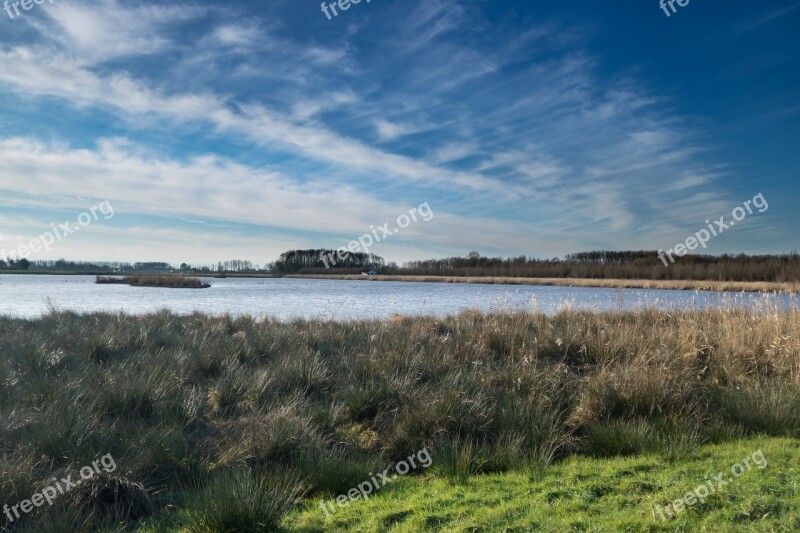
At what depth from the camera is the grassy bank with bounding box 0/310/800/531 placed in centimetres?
492

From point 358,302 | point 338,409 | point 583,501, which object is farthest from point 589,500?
point 358,302

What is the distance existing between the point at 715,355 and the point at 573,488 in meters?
6.10

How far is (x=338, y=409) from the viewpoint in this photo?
267 inches

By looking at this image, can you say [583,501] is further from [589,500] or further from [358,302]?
[358,302]

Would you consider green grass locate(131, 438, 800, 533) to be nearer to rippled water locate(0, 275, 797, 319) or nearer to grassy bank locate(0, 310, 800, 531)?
grassy bank locate(0, 310, 800, 531)

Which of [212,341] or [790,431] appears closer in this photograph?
[790,431]

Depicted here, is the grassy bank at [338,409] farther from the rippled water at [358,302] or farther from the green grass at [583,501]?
the rippled water at [358,302]

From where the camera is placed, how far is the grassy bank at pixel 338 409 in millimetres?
4922

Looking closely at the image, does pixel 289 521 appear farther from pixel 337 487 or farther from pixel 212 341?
pixel 212 341

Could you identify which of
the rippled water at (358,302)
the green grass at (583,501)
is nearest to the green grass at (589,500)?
the green grass at (583,501)

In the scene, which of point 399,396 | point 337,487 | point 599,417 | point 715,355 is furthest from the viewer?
point 715,355

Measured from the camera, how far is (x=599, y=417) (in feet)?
21.4

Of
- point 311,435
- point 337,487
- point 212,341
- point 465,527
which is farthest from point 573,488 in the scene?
point 212,341

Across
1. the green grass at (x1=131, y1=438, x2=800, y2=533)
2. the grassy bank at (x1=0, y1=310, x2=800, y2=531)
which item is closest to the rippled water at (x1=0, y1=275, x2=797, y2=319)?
the grassy bank at (x1=0, y1=310, x2=800, y2=531)
